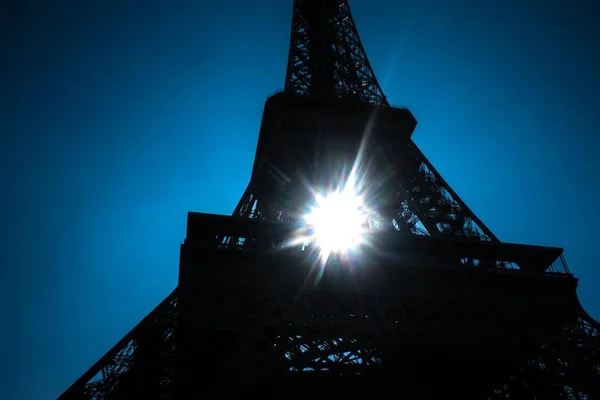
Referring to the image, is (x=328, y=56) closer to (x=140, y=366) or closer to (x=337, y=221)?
(x=337, y=221)

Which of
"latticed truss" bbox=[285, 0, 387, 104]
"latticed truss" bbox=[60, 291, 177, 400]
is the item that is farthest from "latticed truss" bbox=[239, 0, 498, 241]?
"latticed truss" bbox=[60, 291, 177, 400]

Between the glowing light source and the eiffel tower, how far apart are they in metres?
0.51

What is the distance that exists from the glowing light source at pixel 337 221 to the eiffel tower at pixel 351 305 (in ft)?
1.68

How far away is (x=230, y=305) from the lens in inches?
677

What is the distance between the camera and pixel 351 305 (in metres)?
18.2

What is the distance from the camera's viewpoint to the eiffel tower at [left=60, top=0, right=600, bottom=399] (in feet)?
53.6

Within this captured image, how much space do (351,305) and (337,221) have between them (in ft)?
16.2

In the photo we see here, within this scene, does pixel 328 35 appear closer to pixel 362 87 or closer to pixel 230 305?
pixel 362 87

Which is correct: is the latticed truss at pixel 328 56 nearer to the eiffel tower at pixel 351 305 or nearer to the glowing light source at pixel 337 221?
the eiffel tower at pixel 351 305

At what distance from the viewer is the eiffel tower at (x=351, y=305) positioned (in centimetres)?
1634

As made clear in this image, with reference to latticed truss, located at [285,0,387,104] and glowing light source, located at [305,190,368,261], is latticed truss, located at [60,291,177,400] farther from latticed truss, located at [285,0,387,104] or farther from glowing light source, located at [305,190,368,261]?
latticed truss, located at [285,0,387,104]

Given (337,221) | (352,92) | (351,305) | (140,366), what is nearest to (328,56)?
(352,92)

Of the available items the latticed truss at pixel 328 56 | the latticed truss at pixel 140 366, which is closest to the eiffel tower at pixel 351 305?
the latticed truss at pixel 140 366

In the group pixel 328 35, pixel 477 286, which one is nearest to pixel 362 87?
pixel 328 35
